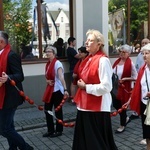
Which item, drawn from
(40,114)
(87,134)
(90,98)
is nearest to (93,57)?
(90,98)

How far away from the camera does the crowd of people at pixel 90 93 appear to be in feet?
11.1

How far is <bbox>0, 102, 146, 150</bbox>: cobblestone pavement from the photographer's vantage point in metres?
4.87

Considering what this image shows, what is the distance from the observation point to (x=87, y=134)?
3.49 metres

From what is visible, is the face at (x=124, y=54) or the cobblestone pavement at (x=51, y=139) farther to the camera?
the face at (x=124, y=54)

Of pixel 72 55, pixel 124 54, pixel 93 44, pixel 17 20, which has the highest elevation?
pixel 17 20

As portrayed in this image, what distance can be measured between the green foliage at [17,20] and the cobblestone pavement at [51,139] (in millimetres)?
1966

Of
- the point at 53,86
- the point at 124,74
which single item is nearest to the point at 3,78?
the point at 53,86

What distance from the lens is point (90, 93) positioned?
332 centimetres

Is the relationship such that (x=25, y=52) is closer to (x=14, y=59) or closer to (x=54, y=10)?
(x=54, y=10)

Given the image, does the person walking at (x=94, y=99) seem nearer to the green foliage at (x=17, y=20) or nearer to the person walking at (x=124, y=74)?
the person walking at (x=124, y=74)

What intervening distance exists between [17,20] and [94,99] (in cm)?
506

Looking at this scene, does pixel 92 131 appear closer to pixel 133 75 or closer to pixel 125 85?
pixel 125 85

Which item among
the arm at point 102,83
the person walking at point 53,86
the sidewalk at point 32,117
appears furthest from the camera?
the sidewalk at point 32,117

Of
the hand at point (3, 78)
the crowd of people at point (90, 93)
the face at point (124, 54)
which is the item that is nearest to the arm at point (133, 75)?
the crowd of people at point (90, 93)
